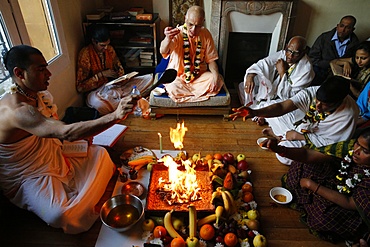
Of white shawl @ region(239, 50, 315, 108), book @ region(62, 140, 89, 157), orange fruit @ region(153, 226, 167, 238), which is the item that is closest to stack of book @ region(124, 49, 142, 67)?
white shawl @ region(239, 50, 315, 108)

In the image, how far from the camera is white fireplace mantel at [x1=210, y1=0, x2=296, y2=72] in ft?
13.0

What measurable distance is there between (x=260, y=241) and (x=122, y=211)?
3.65 feet

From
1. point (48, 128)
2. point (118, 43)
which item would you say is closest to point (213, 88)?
point (118, 43)

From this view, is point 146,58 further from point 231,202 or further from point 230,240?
point 230,240

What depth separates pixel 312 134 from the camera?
2584mm

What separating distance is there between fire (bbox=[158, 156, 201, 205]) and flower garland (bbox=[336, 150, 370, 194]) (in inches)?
42.8

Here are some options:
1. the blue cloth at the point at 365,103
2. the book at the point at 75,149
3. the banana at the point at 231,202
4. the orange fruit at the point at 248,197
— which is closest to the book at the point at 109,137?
the book at the point at 75,149

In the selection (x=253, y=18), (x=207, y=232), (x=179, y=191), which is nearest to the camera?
(x=207, y=232)

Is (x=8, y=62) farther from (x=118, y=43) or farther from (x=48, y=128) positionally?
(x=118, y=43)

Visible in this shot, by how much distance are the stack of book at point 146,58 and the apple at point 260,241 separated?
3.09m

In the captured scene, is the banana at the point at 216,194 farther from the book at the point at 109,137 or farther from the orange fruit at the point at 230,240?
the book at the point at 109,137

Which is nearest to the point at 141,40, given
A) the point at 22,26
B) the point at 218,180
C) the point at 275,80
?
the point at 22,26

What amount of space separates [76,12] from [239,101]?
266 centimetres

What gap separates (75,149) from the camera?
2432mm
